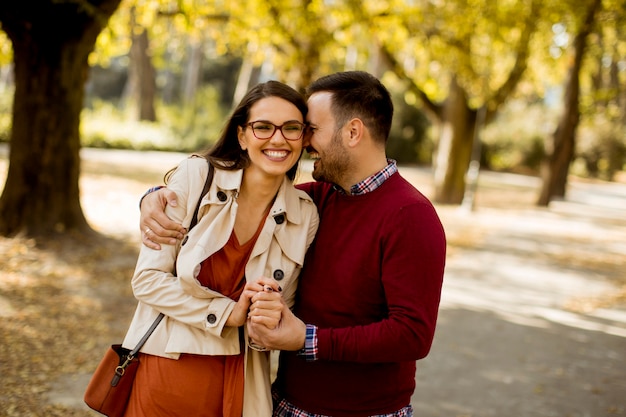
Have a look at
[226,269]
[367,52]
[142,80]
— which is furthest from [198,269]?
[142,80]

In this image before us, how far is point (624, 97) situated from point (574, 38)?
85.0 ft

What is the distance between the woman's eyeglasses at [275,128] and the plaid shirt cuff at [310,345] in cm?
75

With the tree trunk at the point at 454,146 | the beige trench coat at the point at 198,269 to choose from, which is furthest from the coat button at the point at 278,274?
the tree trunk at the point at 454,146

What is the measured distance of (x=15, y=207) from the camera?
830 centimetres

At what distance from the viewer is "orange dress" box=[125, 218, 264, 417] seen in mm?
2301

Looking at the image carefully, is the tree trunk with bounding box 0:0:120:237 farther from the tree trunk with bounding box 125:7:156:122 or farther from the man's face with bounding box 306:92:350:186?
the tree trunk with bounding box 125:7:156:122

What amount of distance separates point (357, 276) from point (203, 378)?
69 cm

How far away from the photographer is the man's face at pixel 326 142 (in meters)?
2.46

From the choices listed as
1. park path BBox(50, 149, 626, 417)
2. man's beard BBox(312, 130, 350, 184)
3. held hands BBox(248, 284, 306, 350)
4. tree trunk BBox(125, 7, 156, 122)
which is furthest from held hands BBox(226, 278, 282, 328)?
tree trunk BBox(125, 7, 156, 122)

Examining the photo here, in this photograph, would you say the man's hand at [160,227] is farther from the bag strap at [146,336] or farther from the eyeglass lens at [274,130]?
the eyeglass lens at [274,130]

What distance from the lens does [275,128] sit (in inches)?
95.5

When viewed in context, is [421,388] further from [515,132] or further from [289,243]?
[515,132]

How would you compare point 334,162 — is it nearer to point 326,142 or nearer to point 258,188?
point 326,142

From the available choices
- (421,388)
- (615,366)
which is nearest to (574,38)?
(615,366)
